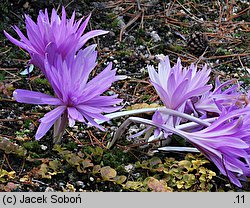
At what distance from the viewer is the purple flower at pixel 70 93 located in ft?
6.36

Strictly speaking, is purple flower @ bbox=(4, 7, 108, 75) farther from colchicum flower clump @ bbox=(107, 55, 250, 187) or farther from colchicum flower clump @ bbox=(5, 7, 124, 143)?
colchicum flower clump @ bbox=(107, 55, 250, 187)

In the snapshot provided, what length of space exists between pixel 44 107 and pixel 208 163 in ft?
2.30

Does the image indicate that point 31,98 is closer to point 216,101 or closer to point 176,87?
point 176,87

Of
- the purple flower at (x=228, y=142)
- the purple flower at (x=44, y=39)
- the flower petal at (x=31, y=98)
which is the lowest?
the purple flower at (x=228, y=142)

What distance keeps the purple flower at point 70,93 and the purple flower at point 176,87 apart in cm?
23

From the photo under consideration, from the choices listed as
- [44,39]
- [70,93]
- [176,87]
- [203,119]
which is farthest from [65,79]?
[203,119]

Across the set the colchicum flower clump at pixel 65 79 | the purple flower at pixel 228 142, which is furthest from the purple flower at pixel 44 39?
the purple flower at pixel 228 142

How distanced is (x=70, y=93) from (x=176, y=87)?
0.42m

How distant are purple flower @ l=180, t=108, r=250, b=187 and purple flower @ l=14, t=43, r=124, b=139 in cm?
33

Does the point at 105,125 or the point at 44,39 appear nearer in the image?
the point at 44,39

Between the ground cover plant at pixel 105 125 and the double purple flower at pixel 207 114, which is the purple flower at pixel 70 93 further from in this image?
the double purple flower at pixel 207 114

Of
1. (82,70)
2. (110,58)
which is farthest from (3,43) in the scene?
(82,70)

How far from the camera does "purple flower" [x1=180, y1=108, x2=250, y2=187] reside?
2023mm

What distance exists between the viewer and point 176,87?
2.16m
